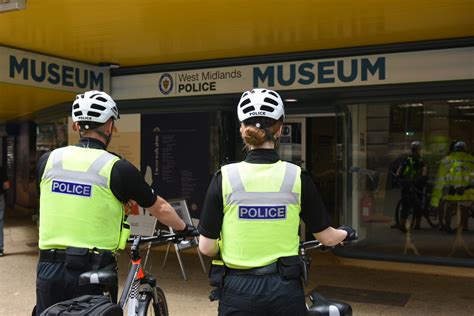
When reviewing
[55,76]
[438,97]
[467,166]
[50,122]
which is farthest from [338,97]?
[50,122]

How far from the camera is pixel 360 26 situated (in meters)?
6.18

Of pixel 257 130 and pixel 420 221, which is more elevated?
pixel 257 130

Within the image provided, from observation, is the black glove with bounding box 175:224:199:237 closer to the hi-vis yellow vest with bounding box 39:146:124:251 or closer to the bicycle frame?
the bicycle frame

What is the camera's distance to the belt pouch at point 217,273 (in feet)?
8.26

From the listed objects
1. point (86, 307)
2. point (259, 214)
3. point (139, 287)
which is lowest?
point (139, 287)

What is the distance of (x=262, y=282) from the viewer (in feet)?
7.97

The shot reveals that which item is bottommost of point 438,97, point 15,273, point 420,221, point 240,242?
point 15,273

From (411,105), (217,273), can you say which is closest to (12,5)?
(217,273)

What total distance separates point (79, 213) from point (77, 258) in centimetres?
25

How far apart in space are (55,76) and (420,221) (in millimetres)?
5914

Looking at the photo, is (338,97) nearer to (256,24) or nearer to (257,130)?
(256,24)

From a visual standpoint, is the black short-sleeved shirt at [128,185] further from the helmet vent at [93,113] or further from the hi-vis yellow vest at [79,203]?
the helmet vent at [93,113]

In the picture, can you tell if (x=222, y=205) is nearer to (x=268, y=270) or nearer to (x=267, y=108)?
(x=268, y=270)

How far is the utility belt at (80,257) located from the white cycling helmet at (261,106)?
114 cm
